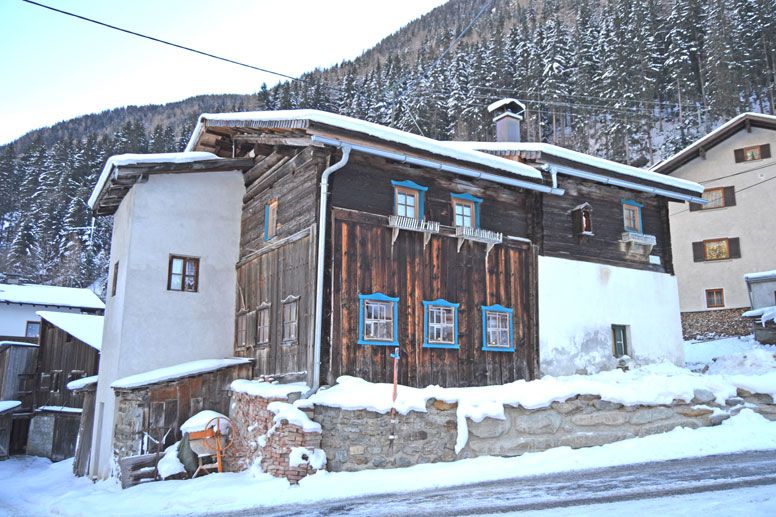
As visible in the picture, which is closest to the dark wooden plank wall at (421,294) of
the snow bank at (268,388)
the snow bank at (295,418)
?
the snow bank at (268,388)

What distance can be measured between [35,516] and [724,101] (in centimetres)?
5234

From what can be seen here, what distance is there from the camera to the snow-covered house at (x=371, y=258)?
13.5 metres

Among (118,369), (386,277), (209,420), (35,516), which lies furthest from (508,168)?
(35,516)

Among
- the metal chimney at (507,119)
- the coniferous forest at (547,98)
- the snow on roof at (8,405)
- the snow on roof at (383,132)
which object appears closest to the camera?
the snow on roof at (383,132)

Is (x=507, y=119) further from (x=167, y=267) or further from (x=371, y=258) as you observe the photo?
(x=167, y=267)

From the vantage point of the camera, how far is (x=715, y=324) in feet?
105

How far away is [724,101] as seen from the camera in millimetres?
48438

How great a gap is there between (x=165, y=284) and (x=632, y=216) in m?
14.1

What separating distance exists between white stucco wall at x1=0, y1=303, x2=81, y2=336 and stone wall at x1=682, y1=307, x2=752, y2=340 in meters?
35.6

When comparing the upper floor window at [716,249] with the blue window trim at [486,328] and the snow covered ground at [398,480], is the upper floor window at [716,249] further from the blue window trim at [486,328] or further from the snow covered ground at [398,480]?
the blue window trim at [486,328]

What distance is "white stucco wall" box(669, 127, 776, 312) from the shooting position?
1223 inches

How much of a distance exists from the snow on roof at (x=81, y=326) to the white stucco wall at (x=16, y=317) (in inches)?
350

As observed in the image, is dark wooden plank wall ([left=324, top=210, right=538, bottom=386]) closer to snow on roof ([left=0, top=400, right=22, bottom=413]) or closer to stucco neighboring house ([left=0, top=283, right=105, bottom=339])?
snow on roof ([left=0, top=400, right=22, bottom=413])

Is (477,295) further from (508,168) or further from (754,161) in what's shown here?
(754,161)
